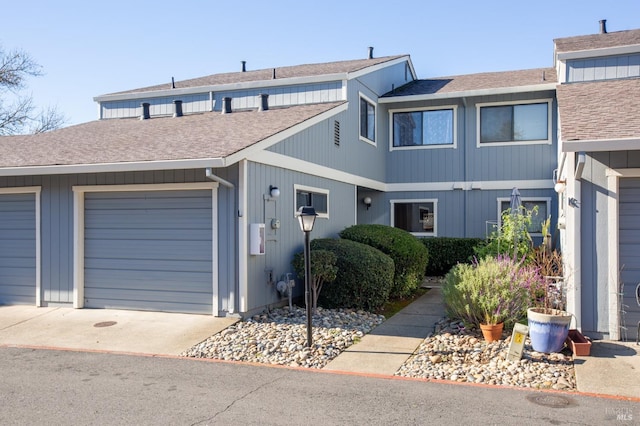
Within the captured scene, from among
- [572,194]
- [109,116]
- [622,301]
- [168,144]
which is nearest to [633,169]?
[572,194]

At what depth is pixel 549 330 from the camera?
7258 millimetres

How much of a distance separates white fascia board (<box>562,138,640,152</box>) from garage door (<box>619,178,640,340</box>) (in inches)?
31.9

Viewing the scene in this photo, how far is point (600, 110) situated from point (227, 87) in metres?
9.97

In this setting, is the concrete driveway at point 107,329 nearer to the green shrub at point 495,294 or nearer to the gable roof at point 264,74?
the green shrub at point 495,294

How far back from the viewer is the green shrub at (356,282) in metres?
10.5

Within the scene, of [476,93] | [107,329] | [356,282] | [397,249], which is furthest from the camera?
[476,93]

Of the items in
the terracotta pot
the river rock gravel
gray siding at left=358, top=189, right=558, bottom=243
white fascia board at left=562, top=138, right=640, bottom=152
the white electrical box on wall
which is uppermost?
white fascia board at left=562, top=138, right=640, bottom=152

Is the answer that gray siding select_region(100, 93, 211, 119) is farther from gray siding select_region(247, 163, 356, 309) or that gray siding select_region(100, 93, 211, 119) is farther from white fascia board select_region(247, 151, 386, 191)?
gray siding select_region(247, 163, 356, 309)

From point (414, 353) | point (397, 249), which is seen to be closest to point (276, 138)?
point (397, 249)

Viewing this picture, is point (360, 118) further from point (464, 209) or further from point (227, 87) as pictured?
point (464, 209)

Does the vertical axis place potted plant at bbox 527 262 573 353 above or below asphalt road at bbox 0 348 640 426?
above

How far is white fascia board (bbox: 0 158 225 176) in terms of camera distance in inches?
353

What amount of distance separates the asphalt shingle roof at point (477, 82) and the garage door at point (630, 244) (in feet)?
27.0

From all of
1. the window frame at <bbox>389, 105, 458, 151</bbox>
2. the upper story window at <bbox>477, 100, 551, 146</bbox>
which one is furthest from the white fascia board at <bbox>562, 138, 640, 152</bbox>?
the window frame at <bbox>389, 105, 458, 151</bbox>
